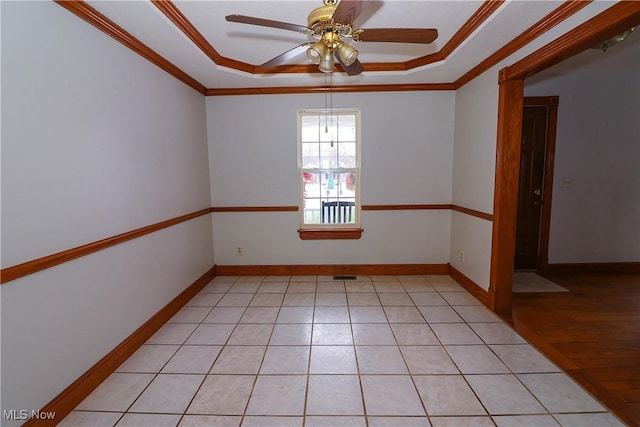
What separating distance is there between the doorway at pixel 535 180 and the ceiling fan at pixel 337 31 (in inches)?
109

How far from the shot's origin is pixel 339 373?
1.96m

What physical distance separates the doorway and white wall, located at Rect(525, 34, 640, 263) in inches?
4.2

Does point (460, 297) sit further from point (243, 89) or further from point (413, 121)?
point (243, 89)

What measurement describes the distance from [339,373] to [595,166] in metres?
4.23

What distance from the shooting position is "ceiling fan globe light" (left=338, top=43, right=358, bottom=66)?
185 cm

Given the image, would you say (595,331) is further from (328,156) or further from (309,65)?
(309,65)

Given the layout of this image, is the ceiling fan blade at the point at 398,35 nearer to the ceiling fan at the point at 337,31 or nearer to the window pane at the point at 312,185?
the ceiling fan at the point at 337,31

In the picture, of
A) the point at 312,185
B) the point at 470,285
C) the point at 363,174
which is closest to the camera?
the point at 470,285

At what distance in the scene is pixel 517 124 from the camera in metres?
2.60

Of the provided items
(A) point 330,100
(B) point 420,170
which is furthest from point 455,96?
(A) point 330,100

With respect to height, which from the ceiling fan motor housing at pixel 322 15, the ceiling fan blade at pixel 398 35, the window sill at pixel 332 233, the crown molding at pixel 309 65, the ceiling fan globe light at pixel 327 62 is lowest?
the window sill at pixel 332 233

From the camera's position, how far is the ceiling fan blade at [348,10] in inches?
56.1

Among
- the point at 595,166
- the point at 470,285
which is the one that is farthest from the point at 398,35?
the point at 595,166

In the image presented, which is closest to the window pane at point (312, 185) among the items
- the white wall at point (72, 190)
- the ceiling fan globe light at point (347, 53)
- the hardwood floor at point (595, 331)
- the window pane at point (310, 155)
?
the window pane at point (310, 155)
